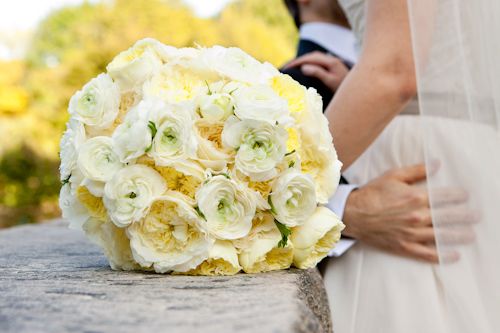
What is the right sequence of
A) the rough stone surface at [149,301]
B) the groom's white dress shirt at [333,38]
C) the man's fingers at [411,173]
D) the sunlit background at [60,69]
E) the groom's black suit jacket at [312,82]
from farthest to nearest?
the sunlit background at [60,69], the groom's white dress shirt at [333,38], the groom's black suit jacket at [312,82], the man's fingers at [411,173], the rough stone surface at [149,301]

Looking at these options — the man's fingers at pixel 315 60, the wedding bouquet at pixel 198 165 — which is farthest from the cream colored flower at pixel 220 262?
the man's fingers at pixel 315 60

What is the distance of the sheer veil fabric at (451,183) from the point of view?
108cm

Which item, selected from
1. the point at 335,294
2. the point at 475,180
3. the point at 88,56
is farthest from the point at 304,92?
the point at 88,56

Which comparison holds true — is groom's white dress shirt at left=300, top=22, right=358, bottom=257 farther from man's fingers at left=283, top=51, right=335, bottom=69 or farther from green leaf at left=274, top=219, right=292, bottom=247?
green leaf at left=274, top=219, right=292, bottom=247

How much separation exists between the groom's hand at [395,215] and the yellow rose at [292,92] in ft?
1.88

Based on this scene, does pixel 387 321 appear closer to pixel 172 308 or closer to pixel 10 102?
pixel 172 308

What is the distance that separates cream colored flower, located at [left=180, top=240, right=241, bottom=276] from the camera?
37.4 inches

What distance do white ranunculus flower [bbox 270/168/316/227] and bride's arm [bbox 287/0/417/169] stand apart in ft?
1.56

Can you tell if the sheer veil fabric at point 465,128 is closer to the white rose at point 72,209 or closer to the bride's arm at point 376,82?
the bride's arm at point 376,82

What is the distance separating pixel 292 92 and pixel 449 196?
55 cm

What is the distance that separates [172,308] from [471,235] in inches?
34.8

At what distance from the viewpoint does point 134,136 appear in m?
0.86

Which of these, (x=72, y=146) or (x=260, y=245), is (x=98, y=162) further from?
(x=260, y=245)

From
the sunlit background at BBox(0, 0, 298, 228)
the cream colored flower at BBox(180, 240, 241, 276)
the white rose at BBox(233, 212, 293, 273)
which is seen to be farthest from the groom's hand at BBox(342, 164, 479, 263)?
A: the sunlit background at BBox(0, 0, 298, 228)
